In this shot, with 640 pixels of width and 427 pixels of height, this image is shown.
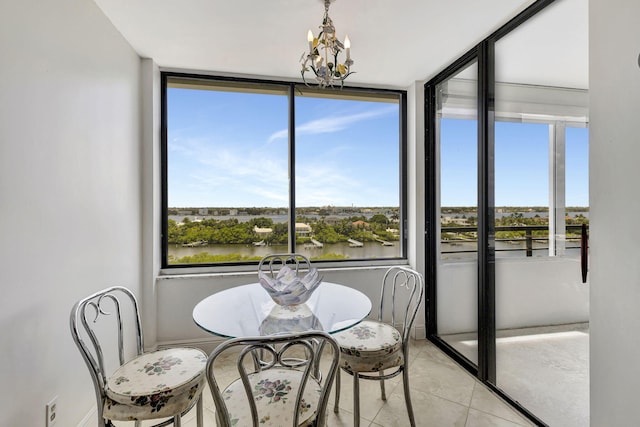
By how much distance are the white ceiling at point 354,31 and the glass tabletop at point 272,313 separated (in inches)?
66.3

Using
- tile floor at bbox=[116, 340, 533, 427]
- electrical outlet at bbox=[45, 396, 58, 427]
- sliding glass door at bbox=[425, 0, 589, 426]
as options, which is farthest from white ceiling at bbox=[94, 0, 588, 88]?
electrical outlet at bbox=[45, 396, 58, 427]

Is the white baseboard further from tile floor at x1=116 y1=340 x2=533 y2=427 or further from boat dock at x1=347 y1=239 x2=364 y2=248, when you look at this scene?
boat dock at x1=347 y1=239 x2=364 y2=248

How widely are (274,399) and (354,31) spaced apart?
88.0 inches

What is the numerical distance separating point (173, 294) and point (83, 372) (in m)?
0.98

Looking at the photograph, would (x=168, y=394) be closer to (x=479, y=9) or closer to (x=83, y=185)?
(x=83, y=185)

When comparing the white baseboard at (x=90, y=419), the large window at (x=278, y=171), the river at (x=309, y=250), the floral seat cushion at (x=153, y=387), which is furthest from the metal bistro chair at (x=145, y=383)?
the large window at (x=278, y=171)

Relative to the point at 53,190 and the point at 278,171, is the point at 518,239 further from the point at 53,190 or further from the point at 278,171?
the point at 53,190

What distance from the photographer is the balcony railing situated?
1.69 meters

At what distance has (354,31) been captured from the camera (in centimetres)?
219

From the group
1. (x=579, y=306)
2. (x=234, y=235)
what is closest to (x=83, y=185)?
(x=234, y=235)

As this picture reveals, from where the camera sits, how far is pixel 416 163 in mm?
3094

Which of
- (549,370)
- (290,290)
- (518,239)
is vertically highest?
(518,239)

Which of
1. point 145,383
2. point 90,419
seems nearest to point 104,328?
point 90,419

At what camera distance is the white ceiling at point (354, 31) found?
1825 mm
